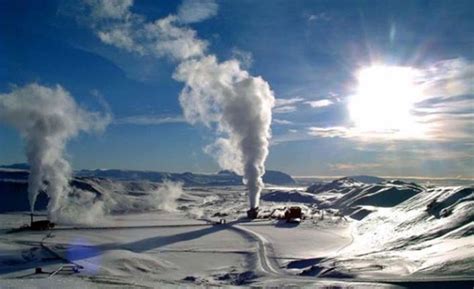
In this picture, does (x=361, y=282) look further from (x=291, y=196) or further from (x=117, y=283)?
(x=291, y=196)

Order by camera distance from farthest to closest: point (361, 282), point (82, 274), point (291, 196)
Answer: point (291, 196) → point (82, 274) → point (361, 282)

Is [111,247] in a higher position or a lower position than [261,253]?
higher

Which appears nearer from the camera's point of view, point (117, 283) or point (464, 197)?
point (117, 283)

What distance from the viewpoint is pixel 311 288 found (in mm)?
25859

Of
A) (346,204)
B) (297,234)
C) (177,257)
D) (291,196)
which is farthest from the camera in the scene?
(291,196)

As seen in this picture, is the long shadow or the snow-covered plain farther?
the long shadow

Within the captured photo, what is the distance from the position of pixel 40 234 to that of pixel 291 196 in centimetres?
13007

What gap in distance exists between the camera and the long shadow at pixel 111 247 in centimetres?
3394

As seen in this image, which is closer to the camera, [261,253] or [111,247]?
[261,253]

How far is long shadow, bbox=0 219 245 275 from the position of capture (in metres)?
33.9

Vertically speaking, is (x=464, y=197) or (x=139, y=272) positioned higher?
(x=464, y=197)

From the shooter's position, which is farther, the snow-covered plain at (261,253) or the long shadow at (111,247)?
the long shadow at (111,247)

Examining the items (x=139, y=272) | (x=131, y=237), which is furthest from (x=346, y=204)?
(x=139, y=272)

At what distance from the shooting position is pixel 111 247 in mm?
44844
